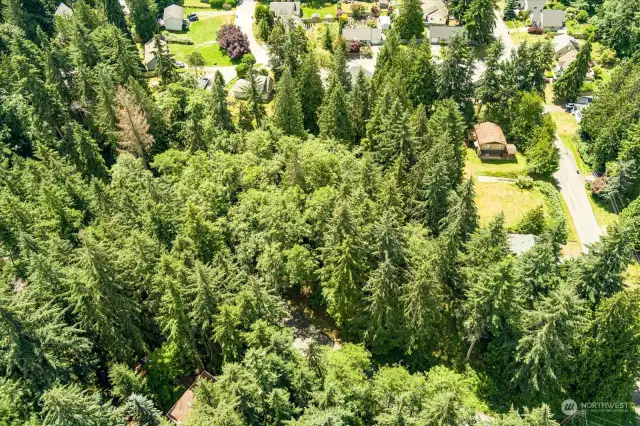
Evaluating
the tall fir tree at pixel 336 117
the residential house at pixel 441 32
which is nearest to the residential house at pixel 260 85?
the tall fir tree at pixel 336 117

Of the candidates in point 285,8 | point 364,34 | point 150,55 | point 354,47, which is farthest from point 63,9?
point 364,34

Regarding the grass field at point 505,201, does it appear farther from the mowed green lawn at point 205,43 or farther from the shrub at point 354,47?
the mowed green lawn at point 205,43

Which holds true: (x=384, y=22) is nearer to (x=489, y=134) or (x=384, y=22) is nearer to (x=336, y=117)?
(x=489, y=134)

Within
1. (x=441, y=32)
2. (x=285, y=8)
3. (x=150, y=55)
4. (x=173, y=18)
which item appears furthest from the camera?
(x=285, y=8)

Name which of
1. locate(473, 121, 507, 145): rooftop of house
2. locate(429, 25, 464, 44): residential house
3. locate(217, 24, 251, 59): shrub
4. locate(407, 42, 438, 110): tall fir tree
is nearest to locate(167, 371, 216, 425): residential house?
locate(407, 42, 438, 110): tall fir tree

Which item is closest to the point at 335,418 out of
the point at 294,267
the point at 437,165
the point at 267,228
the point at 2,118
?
the point at 294,267

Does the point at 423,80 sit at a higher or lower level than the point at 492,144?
higher
